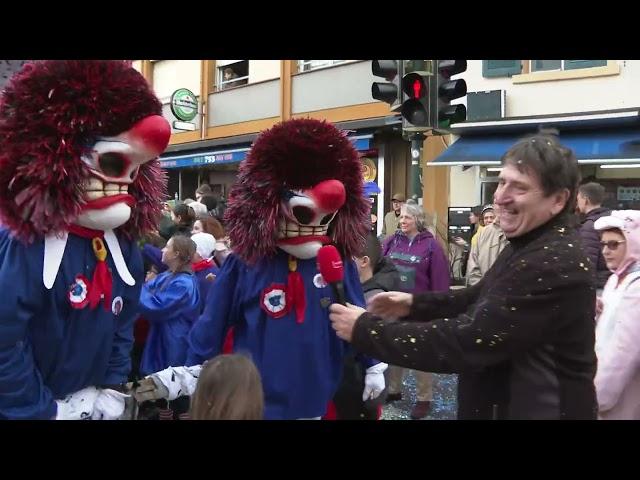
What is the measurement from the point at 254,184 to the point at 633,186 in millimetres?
8557

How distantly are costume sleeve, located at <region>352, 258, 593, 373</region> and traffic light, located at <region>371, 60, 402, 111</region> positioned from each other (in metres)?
4.94

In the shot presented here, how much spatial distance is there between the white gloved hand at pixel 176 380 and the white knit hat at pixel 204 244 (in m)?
1.90

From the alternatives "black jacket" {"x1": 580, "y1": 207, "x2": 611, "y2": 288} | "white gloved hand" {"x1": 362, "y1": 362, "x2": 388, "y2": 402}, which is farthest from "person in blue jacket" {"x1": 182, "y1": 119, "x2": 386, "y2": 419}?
"black jacket" {"x1": 580, "y1": 207, "x2": 611, "y2": 288}

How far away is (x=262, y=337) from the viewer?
2.94 m

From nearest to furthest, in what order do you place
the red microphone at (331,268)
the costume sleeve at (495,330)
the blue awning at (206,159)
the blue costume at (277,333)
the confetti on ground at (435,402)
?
the costume sleeve at (495,330)
the red microphone at (331,268)
the blue costume at (277,333)
the confetti on ground at (435,402)
the blue awning at (206,159)

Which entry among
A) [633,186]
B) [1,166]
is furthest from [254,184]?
[633,186]

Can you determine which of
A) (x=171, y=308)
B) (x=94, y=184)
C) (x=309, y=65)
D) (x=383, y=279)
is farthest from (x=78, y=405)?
(x=309, y=65)

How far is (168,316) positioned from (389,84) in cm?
374

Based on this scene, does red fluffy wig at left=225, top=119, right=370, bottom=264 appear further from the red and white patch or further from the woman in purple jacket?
the woman in purple jacket

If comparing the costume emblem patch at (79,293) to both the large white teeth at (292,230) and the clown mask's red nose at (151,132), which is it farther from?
the large white teeth at (292,230)

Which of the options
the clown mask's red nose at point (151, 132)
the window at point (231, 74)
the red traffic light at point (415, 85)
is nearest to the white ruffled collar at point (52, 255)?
the clown mask's red nose at point (151, 132)

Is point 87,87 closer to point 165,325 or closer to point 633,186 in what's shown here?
point 165,325

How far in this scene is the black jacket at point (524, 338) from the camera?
182cm

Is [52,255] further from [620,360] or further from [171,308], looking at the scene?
[620,360]
